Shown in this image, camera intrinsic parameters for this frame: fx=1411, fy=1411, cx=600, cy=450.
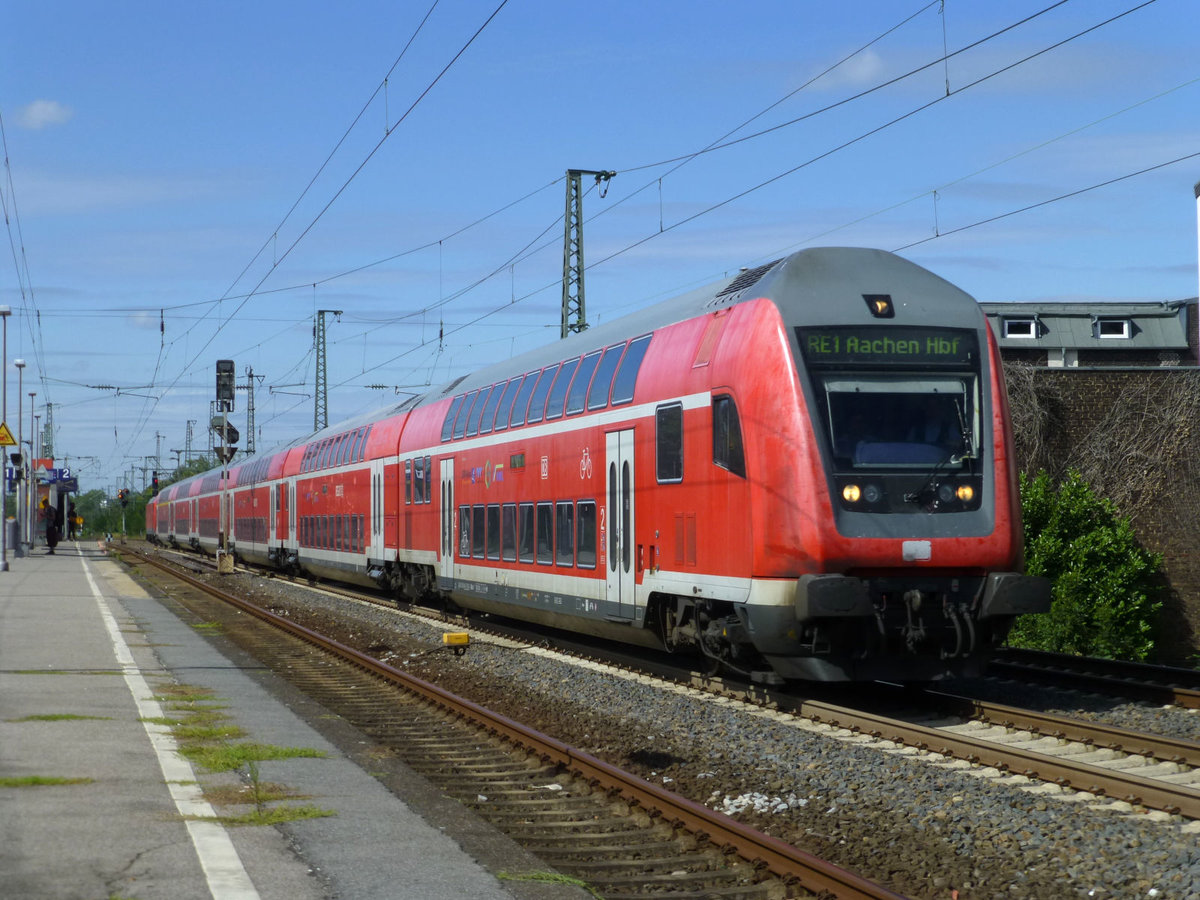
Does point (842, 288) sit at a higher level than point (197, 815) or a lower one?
higher

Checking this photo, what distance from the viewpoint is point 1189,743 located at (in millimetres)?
9469

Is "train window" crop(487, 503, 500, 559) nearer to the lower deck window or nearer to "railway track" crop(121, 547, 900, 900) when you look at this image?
the lower deck window

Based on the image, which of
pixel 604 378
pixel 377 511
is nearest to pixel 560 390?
pixel 604 378

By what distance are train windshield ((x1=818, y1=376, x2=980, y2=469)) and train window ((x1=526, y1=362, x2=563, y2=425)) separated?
657cm

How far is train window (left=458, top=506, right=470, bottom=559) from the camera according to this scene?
21.3 metres

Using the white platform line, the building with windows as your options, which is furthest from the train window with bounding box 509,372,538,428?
the building with windows

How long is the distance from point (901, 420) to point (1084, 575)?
1405cm

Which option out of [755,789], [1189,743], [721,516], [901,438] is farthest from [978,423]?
[755,789]

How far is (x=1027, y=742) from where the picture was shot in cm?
1035

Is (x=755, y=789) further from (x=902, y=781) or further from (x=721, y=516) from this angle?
(x=721, y=516)

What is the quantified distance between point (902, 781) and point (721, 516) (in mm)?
3810

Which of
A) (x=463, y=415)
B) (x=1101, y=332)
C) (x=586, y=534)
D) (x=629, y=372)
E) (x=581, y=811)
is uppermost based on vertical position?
(x=1101, y=332)

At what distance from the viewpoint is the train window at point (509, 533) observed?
18.8 metres

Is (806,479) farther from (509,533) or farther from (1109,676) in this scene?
(509,533)
